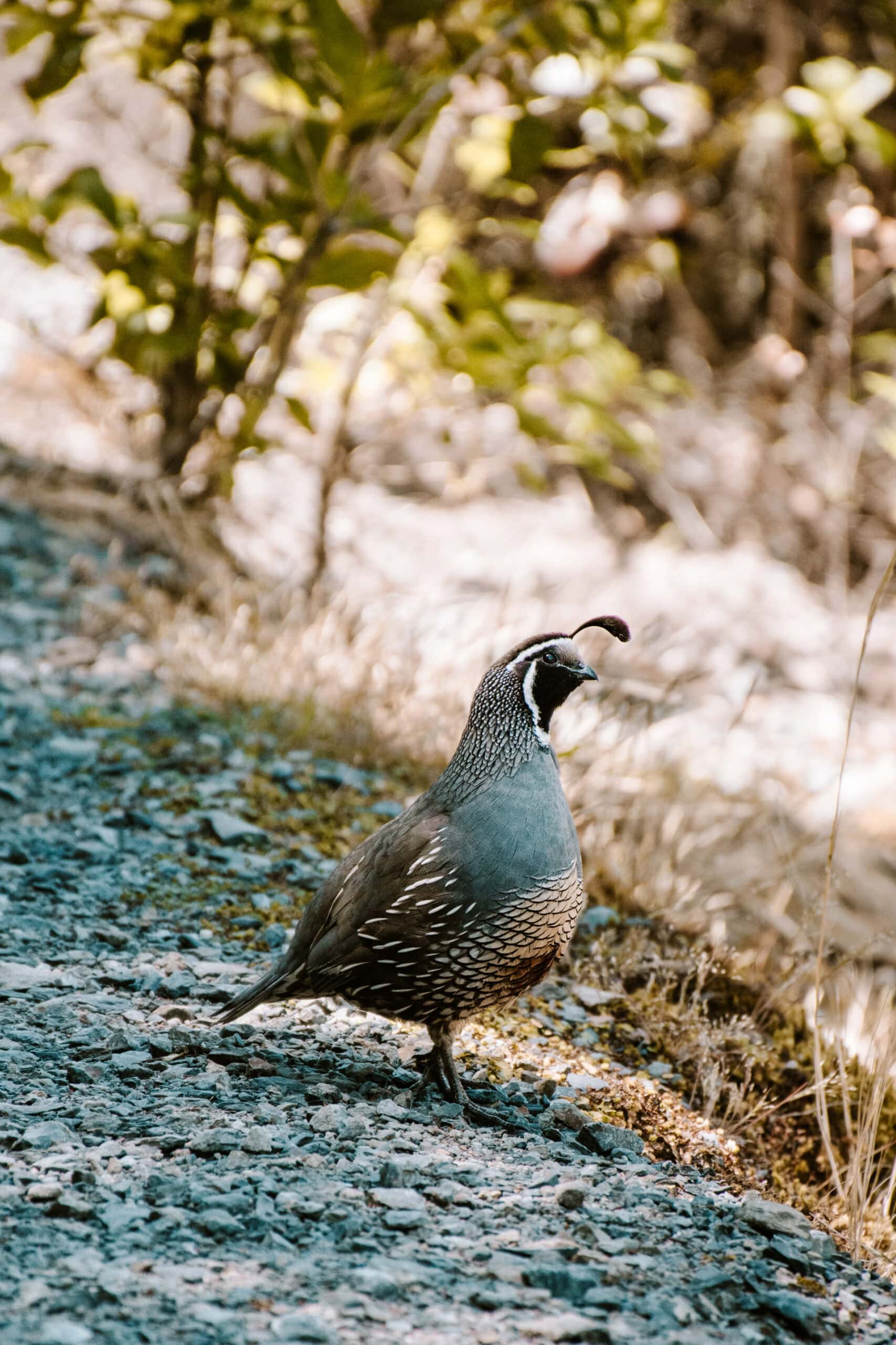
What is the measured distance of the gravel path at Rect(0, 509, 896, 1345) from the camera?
5.92ft

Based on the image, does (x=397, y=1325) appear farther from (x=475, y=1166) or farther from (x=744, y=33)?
(x=744, y=33)

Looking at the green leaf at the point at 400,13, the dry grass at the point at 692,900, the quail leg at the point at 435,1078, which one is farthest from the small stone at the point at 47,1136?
the green leaf at the point at 400,13

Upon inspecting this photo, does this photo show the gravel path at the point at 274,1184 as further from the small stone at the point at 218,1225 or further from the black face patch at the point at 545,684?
the black face patch at the point at 545,684

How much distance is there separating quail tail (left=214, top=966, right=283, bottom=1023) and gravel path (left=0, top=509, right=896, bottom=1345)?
71 millimetres

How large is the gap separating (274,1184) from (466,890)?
2.19 ft

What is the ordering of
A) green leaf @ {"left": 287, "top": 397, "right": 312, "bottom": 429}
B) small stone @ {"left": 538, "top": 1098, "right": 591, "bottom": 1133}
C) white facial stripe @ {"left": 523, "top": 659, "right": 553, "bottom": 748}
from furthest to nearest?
green leaf @ {"left": 287, "top": 397, "right": 312, "bottom": 429}
white facial stripe @ {"left": 523, "top": 659, "right": 553, "bottom": 748}
small stone @ {"left": 538, "top": 1098, "right": 591, "bottom": 1133}

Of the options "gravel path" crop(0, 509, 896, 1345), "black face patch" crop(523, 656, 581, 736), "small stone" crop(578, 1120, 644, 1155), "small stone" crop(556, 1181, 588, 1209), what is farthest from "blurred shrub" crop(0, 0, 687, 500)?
"small stone" crop(556, 1181, 588, 1209)

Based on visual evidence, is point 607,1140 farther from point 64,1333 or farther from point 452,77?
point 452,77

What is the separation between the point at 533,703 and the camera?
282 centimetres

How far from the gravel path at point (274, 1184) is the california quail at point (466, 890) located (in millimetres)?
196

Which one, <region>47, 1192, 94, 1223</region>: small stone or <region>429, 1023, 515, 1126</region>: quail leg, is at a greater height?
<region>47, 1192, 94, 1223</region>: small stone

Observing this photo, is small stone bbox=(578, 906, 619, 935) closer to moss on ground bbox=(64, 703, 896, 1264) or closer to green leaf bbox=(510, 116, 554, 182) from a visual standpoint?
moss on ground bbox=(64, 703, 896, 1264)

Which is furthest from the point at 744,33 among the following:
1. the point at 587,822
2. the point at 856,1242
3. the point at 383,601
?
the point at 856,1242

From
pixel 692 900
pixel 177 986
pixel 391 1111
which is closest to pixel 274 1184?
pixel 391 1111
